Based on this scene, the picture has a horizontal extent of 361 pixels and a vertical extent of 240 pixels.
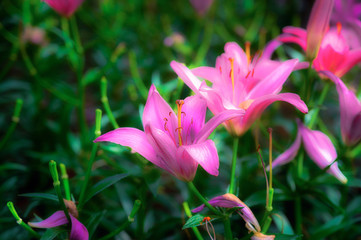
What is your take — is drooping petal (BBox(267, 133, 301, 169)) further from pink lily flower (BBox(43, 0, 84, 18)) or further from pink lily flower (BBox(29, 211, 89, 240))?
pink lily flower (BBox(43, 0, 84, 18))

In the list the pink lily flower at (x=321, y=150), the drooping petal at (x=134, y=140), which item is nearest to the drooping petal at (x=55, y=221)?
the drooping petal at (x=134, y=140)

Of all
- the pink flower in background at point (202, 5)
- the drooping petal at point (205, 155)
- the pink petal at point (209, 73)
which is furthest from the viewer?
the pink flower in background at point (202, 5)

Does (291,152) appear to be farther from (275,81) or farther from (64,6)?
(64,6)

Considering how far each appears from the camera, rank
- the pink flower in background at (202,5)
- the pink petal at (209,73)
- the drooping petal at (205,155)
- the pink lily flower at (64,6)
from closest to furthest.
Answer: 1. the drooping petal at (205,155)
2. the pink petal at (209,73)
3. the pink lily flower at (64,6)
4. the pink flower in background at (202,5)

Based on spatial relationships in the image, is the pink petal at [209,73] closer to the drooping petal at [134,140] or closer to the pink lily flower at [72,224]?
the drooping petal at [134,140]

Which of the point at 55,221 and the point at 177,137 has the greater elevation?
the point at 177,137

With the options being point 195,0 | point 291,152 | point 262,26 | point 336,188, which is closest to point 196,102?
point 291,152

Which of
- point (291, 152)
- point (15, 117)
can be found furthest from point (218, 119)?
point (15, 117)
